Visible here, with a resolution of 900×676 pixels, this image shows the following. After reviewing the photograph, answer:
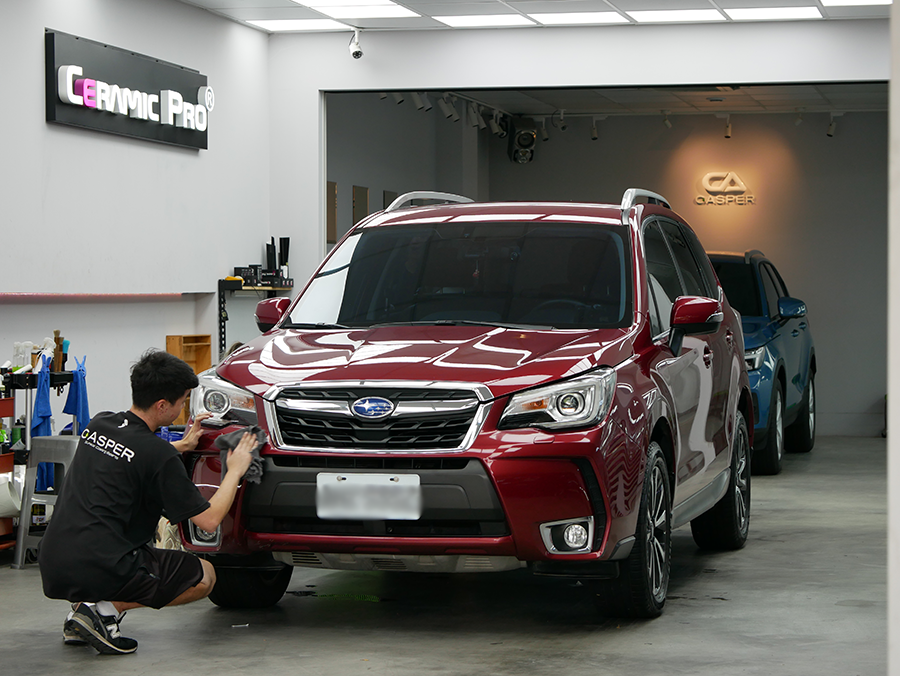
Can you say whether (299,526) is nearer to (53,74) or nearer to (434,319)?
(434,319)

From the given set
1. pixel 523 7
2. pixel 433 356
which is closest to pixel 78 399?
pixel 433 356

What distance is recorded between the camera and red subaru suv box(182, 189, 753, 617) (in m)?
4.29

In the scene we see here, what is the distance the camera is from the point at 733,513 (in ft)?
21.4

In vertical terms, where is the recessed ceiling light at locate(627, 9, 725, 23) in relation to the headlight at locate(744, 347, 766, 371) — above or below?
above

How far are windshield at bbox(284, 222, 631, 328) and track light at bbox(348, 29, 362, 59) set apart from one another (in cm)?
589

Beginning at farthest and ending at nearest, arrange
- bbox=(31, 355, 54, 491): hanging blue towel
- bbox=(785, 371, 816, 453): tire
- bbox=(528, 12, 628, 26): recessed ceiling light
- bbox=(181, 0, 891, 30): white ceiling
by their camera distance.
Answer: bbox=(785, 371, 816, 453): tire, bbox=(528, 12, 628, 26): recessed ceiling light, bbox=(181, 0, 891, 30): white ceiling, bbox=(31, 355, 54, 491): hanging blue towel

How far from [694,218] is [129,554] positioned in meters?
12.8

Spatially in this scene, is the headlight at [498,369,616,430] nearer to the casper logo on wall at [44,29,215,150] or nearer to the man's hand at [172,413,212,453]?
the man's hand at [172,413,212,453]

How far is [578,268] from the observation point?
5258 millimetres

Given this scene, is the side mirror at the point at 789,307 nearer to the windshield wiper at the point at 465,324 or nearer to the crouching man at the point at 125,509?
the windshield wiper at the point at 465,324

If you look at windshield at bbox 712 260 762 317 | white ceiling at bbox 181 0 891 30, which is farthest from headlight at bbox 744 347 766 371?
white ceiling at bbox 181 0 891 30

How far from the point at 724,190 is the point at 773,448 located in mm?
6793

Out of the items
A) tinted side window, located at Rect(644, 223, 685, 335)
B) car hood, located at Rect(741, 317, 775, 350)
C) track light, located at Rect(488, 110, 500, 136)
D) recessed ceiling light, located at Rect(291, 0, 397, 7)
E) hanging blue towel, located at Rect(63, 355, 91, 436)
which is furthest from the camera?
track light, located at Rect(488, 110, 500, 136)

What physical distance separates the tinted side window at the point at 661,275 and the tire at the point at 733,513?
1.04m
